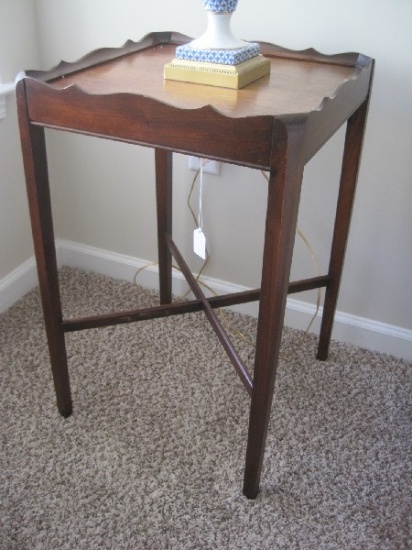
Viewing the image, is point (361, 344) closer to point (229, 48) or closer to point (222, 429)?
point (222, 429)

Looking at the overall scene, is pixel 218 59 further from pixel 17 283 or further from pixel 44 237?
pixel 17 283

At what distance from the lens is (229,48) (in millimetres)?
841

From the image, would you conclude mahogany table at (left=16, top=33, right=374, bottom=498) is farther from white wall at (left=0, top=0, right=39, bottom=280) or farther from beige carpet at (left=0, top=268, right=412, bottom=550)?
white wall at (left=0, top=0, right=39, bottom=280)

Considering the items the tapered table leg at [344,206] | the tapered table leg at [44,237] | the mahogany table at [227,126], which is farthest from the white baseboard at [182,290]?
the tapered table leg at [44,237]

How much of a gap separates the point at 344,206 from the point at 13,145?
789 millimetres

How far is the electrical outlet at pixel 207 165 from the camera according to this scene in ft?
4.10

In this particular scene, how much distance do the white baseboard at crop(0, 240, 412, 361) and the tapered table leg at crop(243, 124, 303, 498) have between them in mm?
509

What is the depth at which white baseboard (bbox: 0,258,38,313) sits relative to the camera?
1.39 meters

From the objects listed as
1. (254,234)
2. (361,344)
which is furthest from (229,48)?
(361,344)

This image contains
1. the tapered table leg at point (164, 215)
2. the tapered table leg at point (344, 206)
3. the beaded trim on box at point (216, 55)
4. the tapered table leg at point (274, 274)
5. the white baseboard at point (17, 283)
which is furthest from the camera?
the white baseboard at point (17, 283)

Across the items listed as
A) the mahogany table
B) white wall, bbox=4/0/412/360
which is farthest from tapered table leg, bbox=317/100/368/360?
white wall, bbox=4/0/412/360

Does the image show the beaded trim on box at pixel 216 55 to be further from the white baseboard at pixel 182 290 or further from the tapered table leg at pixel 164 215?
the white baseboard at pixel 182 290

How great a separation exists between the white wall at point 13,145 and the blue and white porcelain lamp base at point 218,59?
57cm

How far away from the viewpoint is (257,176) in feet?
4.04
